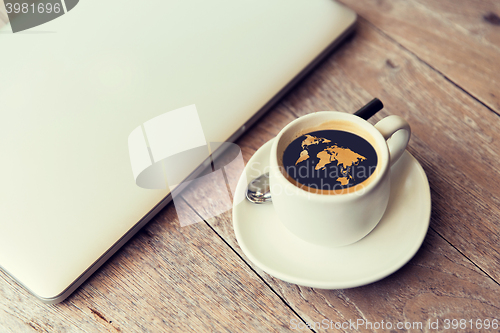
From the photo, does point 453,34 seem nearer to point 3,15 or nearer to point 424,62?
point 424,62

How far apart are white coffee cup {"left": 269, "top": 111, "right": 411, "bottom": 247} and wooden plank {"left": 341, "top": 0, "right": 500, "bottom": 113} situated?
256mm

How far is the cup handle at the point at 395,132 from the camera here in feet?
1.34

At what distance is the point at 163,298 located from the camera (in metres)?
0.45

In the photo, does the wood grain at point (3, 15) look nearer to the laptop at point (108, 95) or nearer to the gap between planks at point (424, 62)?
the laptop at point (108, 95)

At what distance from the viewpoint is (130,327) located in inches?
17.1

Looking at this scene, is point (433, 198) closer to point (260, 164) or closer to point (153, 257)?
point (260, 164)

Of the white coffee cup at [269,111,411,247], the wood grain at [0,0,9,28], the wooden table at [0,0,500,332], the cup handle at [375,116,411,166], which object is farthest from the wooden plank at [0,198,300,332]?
the wood grain at [0,0,9,28]

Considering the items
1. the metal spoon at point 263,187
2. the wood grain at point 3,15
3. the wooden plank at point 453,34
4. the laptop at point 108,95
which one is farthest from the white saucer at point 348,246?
the wood grain at point 3,15

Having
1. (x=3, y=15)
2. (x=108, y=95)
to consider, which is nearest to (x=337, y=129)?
(x=108, y=95)

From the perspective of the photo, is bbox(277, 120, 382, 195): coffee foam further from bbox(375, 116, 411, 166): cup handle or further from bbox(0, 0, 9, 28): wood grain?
bbox(0, 0, 9, 28): wood grain

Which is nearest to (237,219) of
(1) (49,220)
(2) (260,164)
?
(2) (260,164)

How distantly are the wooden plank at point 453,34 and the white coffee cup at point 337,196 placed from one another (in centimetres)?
26

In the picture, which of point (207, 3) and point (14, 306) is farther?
point (207, 3)

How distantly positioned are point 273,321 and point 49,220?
0.90ft
